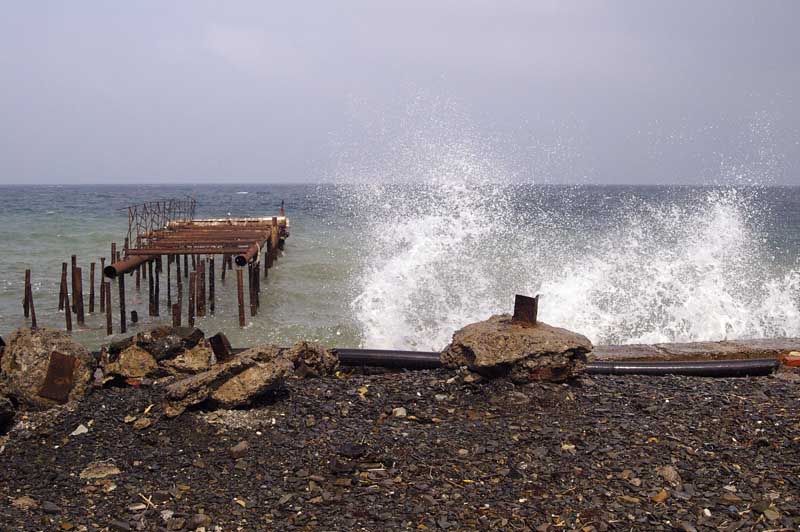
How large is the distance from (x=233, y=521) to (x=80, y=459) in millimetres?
1261

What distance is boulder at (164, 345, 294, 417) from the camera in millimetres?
4418

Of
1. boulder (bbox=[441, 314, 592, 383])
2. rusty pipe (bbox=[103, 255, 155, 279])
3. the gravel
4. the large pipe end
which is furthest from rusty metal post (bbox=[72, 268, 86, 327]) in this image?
boulder (bbox=[441, 314, 592, 383])

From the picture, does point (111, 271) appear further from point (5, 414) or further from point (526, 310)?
point (526, 310)

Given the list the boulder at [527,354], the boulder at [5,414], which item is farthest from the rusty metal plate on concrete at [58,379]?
the boulder at [527,354]

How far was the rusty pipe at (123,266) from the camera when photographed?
11.3 meters

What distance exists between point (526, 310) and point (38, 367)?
11.9ft

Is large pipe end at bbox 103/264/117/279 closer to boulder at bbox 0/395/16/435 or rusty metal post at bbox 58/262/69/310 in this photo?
rusty metal post at bbox 58/262/69/310

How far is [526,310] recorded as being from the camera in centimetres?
529

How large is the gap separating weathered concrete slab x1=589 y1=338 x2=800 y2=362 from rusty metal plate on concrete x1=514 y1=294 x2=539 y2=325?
94 cm

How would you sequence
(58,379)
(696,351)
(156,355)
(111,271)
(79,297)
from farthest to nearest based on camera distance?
(79,297)
(111,271)
(696,351)
(156,355)
(58,379)

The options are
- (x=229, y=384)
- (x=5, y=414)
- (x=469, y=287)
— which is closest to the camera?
(x=5, y=414)

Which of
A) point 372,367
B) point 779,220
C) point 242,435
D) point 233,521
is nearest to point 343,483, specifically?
point 233,521

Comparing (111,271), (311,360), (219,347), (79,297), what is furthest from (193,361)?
(79,297)

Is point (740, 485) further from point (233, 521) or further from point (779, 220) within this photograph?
point (779, 220)
